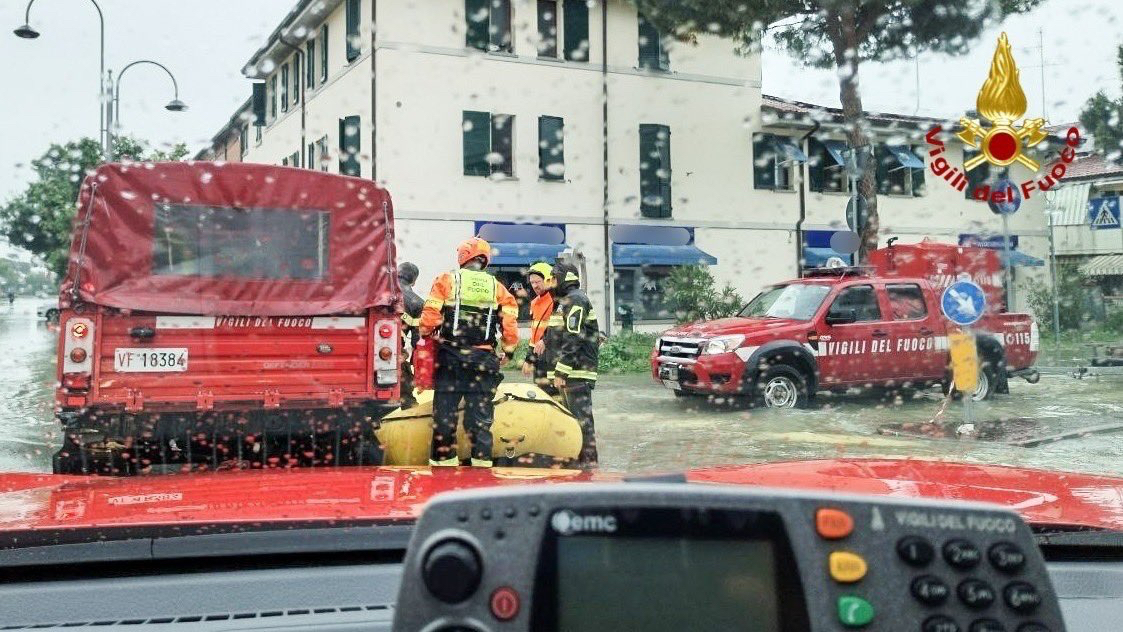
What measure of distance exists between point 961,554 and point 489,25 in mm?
24909

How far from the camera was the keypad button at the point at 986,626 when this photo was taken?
0.98 m

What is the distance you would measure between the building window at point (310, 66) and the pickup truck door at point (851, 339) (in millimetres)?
16517

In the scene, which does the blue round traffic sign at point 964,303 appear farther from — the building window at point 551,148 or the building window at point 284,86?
the building window at point 284,86

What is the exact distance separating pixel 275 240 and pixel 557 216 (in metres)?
17.7

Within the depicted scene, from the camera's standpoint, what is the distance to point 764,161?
25672mm

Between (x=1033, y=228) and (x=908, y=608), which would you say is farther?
(x=1033, y=228)

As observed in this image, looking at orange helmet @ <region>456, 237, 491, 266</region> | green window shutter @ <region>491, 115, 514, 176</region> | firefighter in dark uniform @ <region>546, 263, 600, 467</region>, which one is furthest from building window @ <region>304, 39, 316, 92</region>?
orange helmet @ <region>456, 237, 491, 266</region>

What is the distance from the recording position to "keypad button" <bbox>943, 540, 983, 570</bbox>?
0.98 meters

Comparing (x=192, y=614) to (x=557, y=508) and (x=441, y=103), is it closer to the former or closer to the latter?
(x=557, y=508)

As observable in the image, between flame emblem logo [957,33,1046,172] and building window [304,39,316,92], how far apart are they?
17346 mm

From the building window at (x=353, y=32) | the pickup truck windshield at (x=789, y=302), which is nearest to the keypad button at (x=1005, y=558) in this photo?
the pickup truck windshield at (x=789, y=302)

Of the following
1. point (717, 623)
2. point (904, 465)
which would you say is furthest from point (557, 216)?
point (717, 623)

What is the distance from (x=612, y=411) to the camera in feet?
39.5

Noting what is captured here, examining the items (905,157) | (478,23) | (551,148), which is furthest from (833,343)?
(478,23)
